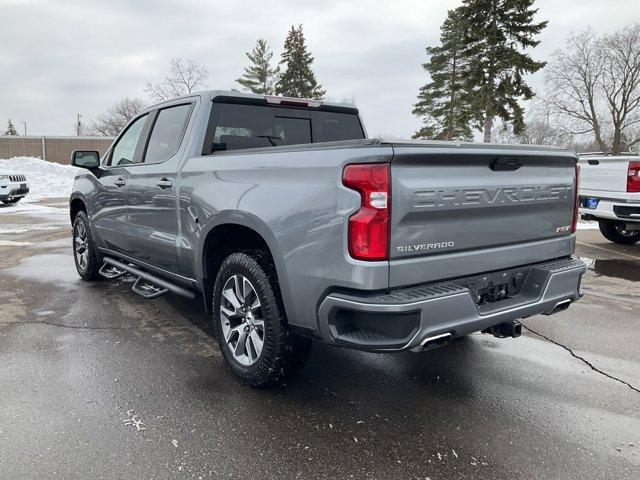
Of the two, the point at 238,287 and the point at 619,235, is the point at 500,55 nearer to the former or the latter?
the point at 619,235

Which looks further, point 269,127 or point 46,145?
point 46,145

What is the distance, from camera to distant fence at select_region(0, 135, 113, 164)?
153 feet

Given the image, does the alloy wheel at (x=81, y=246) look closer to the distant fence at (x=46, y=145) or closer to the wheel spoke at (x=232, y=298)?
the wheel spoke at (x=232, y=298)

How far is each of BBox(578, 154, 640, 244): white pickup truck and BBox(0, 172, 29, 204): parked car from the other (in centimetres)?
1614

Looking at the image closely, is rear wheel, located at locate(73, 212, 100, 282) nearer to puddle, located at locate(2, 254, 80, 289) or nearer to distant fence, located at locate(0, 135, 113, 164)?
puddle, located at locate(2, 254, 80, 289)

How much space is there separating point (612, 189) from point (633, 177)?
0.37 metres

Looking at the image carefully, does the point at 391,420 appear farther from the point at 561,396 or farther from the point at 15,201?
the point at 15,201

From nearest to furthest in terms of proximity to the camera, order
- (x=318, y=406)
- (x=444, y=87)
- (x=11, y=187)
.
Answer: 1. (x=318, y=406)
2. (x=11, y=187)
3. (x=444, y=87)

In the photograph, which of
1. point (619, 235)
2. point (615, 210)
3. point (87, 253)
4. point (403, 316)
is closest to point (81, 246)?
point (87, 253)

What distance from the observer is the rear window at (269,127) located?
3.93 m

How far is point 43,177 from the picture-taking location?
24.2 m

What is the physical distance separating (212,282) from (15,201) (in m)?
16.5

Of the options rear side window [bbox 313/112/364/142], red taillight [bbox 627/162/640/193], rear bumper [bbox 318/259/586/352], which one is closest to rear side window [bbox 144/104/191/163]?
rear side window [bbox 313/112/364/142]

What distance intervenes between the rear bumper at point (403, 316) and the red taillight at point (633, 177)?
5.90 meters
